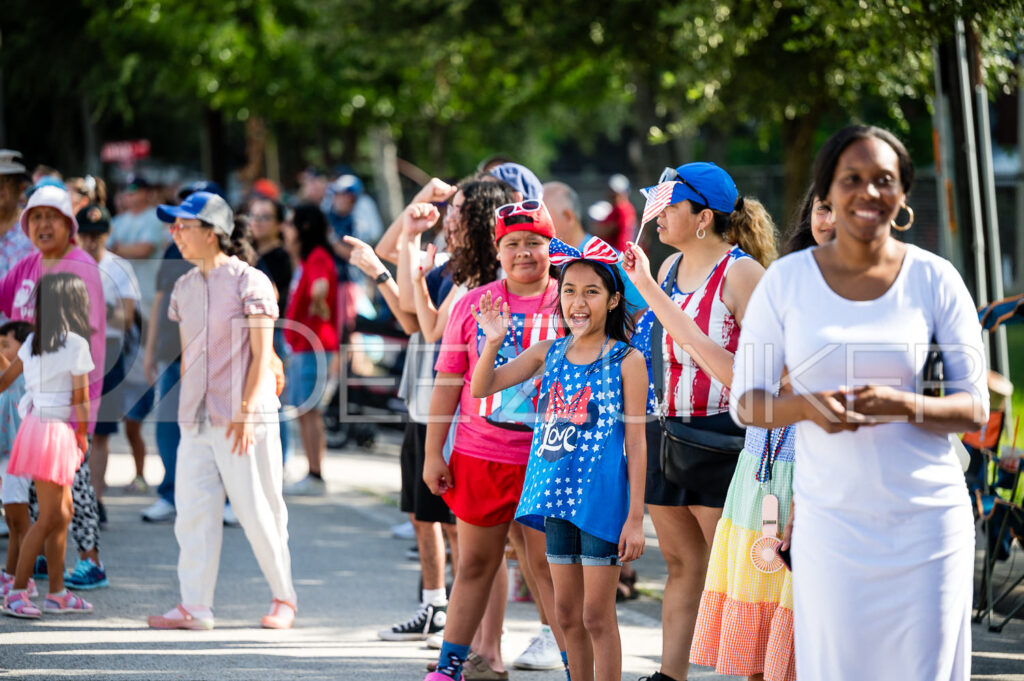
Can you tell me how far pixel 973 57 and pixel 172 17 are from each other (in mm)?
15919

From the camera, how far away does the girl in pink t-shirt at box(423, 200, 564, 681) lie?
5129mm

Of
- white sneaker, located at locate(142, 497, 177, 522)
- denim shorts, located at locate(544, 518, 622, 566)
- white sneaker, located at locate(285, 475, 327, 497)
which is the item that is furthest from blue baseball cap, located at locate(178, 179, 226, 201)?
denim shorts, located at locate(544, 518, 622, 566)

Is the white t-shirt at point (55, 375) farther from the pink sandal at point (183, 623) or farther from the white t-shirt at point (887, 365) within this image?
the white t-shirt at point (887, 365)

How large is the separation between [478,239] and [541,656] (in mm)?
1971

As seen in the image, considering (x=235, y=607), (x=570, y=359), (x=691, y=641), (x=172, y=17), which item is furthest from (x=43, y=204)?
(x=172, y=17)

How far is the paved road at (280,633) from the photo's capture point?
5.64 m

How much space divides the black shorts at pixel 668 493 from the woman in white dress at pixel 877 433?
4.34 feet

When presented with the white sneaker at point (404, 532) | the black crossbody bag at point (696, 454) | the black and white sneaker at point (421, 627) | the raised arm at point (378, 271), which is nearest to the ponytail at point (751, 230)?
the black crossbody bag at point (696, 454)

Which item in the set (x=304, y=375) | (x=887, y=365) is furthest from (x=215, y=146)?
(x=887, y=365)

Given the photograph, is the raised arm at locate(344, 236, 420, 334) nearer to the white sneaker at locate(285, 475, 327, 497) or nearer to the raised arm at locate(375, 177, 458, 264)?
the raised arm at locate(375, 177, 458, 264)

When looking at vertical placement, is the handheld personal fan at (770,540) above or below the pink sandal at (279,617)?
above

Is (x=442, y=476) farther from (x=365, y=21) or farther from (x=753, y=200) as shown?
(x=365, y=21)

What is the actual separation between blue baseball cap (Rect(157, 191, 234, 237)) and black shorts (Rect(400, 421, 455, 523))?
4.67ft

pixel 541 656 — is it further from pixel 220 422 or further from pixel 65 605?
pixel 65 605
